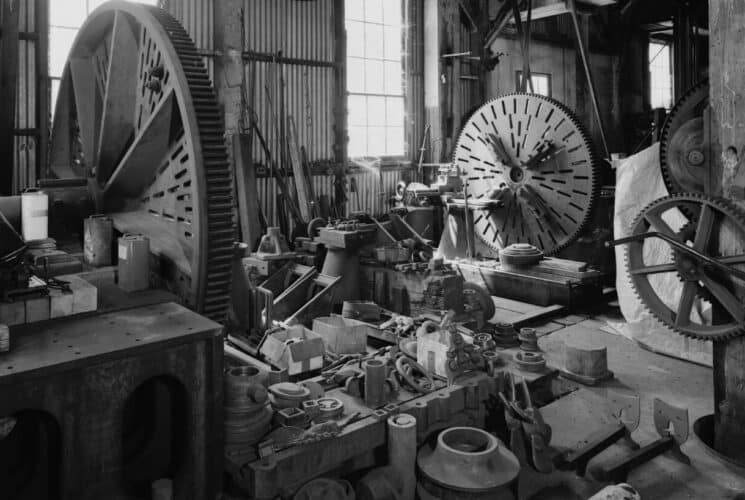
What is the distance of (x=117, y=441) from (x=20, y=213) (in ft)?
4.63

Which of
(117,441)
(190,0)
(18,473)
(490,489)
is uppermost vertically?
(190,0)

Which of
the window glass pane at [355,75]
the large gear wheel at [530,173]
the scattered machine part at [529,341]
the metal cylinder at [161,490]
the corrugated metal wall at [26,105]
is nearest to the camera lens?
the metal cylinder at [161,490]

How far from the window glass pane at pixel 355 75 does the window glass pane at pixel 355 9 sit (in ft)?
1.86

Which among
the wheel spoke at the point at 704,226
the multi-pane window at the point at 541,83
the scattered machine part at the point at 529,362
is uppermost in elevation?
the multi-pane window at the point at 541,83

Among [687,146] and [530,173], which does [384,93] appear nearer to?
[530,173]

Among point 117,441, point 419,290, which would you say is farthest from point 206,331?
point 419,290

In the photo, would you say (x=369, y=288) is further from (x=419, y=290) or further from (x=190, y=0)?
(x=190, y=0)

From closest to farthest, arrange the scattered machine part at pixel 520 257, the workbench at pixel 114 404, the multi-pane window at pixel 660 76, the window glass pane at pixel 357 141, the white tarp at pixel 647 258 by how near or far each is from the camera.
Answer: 1. the workbench at pixel 114 404
2. the white tarp at pixel 647 258
3. the scattered machine part at pixel 520 257
4. the window glass pane at pixel 357 141
5. the multi-pane window at pixel 660 76

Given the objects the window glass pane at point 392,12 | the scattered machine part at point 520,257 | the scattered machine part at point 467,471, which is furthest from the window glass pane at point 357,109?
the scattered machine part at point 467,471

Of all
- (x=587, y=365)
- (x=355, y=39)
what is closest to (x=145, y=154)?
(x=587, y=365)

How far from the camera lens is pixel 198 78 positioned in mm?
2432

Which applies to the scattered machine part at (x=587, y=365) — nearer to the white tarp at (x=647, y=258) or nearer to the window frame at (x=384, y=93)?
the white tarp at (x=647, y=258)

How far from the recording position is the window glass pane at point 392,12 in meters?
8.90

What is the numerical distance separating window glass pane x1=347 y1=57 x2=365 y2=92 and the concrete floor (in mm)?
4802
